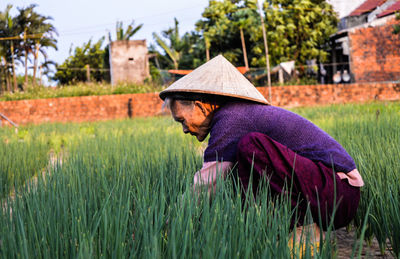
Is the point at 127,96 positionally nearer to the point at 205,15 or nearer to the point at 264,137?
the point at 205,15

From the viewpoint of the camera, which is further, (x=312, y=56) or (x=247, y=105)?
(x=312, y=56)

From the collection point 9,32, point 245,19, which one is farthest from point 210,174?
point 9,32

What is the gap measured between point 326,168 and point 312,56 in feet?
54.8

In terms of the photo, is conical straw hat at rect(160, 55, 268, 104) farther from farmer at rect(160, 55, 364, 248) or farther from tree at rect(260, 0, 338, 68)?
tree at rect(260, 0, 338, 68)

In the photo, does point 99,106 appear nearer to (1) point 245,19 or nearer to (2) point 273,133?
(1) point 245,19

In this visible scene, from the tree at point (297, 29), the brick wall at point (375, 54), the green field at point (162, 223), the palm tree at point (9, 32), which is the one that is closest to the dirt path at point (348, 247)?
the green field at point (162, 223)

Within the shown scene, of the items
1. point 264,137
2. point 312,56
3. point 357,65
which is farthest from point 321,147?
point 312,56

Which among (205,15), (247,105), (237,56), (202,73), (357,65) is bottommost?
(247,105)

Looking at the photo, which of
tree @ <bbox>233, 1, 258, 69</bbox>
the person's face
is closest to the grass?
tree @ <bbox>233, 1, 258, 69</bbox>

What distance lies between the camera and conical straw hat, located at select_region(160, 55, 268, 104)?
158 centimetres

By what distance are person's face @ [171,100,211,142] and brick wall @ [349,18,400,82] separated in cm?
1455

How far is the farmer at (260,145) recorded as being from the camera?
4.75ft

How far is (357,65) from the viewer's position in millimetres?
15094

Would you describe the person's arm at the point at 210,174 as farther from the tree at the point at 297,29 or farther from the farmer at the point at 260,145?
the tree at the point at 297,29
